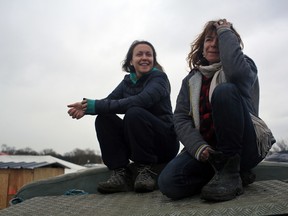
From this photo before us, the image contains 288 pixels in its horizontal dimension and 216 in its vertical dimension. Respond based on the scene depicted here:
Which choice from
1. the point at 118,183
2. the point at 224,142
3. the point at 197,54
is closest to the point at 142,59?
the point at 197,54

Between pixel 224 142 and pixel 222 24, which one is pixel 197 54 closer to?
pixel 222 24

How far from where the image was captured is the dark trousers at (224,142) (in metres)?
1.41

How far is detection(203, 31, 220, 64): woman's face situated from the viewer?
1776 millimetres

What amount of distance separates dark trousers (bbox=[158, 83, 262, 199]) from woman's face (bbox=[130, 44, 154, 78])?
35.8 inches

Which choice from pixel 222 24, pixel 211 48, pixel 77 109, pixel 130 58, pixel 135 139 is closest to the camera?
pixel 222 24

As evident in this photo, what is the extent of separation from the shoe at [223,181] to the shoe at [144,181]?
0.53 metres

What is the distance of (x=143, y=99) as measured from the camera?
2.06 m

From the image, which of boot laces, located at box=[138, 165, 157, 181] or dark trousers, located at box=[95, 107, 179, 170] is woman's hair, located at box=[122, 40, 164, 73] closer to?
dark trousers, located at box=[95, 107, 179, 170]

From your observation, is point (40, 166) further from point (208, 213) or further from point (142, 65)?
point (208, 213)

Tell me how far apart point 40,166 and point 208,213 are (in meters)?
8.31

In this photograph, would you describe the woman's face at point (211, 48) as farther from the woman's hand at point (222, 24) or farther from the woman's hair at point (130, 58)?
the woman's hair at point (130, 58)

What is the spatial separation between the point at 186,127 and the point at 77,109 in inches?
29.4

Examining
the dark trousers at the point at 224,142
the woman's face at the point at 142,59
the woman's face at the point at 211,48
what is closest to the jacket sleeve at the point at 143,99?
the woman's face at the point at 142,59

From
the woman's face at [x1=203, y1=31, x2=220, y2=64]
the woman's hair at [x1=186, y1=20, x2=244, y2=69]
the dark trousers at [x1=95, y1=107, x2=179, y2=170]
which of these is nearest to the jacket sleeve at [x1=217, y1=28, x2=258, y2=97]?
the woman's face at [x1=203, y1=31, x2=220, y2=64]
